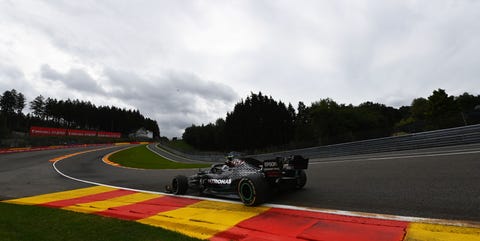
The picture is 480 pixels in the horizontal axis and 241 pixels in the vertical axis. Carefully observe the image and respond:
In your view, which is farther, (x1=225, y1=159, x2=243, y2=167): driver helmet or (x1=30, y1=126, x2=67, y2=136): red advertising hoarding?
(x1=30, y1=126, x2=67, y2=136): red advertising hoarding

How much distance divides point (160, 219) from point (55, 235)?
2051 mm

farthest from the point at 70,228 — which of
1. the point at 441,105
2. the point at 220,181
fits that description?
the point at 441,105

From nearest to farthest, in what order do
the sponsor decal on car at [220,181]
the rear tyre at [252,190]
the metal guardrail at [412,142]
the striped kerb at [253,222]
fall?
the striped kerb at [253,222], the rear tyre at [252,190], the sponsor decal on car at [220,181], the metal guardrail at [412,142]

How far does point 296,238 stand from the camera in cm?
495

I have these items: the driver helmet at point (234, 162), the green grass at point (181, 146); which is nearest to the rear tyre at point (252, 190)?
the driver helmet at point (234, 162)

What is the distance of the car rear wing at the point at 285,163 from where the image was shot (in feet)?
25.1

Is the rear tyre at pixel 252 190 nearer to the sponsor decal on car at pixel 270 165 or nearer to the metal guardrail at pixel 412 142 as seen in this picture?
the sponsor decal on car at pixel 270 165

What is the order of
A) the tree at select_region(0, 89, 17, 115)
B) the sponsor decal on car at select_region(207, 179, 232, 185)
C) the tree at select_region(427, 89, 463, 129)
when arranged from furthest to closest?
the tree at select_region(0, 89, 17, 115) < the tree at select_region(427, 89, 463, 129) < the sponsor decal on car at select_region(207, 179, 232, 185)

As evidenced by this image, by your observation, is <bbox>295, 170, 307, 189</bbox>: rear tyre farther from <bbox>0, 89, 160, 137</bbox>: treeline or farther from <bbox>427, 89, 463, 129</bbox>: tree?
<bbox>0, 89, 160, 137</bbox>: treeline

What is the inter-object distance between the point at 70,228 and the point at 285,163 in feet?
16.4

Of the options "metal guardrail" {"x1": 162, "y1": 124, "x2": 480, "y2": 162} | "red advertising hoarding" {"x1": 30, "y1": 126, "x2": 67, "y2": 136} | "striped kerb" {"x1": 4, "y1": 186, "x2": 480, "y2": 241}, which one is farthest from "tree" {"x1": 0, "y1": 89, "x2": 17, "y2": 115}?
"striped kerb" {"x1": 4, "y1": 186, "x2": 480, "y2": 241}

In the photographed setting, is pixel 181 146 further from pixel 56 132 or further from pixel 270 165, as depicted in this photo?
pixel 270 165

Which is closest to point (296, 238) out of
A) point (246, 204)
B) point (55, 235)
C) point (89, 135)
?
point (246, 204)

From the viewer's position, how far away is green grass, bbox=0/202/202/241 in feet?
18.0
